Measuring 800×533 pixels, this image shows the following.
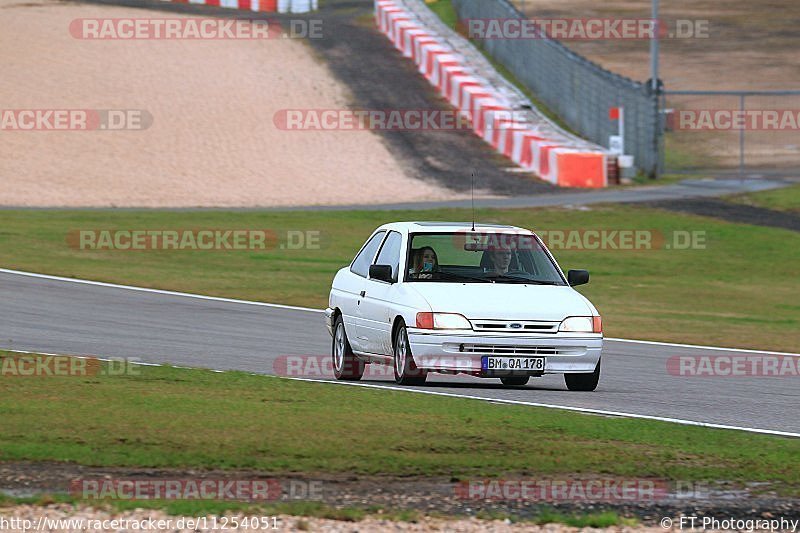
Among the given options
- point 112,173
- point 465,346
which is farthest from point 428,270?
point 112,173

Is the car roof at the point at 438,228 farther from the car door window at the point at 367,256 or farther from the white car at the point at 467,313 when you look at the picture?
the car door window at the point at 367,256

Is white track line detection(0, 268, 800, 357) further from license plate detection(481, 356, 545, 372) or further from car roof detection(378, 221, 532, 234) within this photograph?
license plate detection(481, 356, 545, 372)

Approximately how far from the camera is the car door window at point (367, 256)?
14.2 m

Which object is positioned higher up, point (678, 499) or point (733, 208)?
point (733, 208)

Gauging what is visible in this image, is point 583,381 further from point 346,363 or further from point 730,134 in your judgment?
point 730,134

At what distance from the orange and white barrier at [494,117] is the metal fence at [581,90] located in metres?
1.18

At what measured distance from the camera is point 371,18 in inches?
2111

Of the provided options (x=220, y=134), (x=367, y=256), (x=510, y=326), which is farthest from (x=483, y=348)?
(x=220, y=134)

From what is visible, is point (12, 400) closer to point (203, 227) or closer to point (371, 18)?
point (203, 227)

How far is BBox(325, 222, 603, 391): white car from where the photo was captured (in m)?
12.3

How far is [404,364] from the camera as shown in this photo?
1278 centimetres

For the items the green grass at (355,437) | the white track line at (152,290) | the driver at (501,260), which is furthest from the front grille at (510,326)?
the white track line at (152,290)

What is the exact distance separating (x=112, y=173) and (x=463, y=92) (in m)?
10.6

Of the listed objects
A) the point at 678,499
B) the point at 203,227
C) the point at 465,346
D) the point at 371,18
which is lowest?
the point at 678,499
